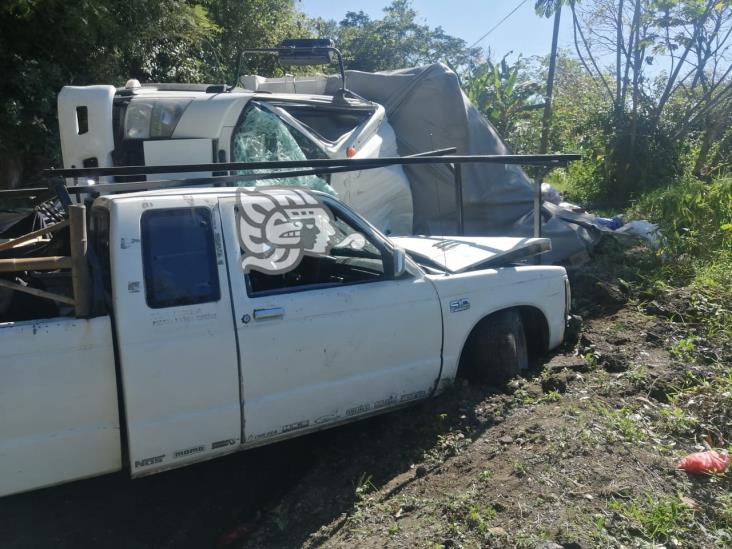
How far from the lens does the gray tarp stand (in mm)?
8242

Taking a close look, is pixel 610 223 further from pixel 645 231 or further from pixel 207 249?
pixel 207 249

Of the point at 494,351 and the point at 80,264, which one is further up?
the point at 80,264

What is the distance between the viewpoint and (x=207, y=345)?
3430 millimetres

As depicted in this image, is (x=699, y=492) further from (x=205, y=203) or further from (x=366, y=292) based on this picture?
(x=205, y=203)

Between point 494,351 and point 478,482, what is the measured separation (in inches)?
48.2

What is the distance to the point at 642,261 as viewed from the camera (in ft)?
23.0

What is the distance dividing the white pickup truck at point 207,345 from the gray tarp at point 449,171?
11.8ft

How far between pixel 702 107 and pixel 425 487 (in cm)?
1012

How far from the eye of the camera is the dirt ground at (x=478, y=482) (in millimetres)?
3105

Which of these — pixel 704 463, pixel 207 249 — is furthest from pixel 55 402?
pixel 704 463

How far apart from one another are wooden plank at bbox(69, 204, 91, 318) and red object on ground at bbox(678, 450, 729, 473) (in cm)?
307

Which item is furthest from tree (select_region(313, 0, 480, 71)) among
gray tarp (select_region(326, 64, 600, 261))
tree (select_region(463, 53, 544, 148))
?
gray tarp (select_region(326, 64, 600, 261))

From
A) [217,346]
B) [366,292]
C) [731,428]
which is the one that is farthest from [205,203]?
[731,428]

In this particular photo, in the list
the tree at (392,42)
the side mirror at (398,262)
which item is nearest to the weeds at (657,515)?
the side mirror at (398,262)
